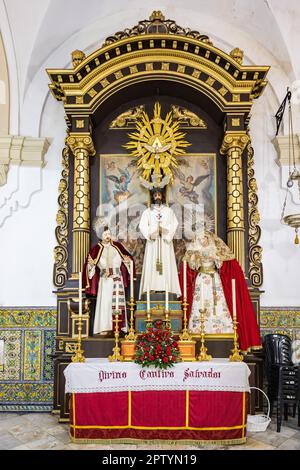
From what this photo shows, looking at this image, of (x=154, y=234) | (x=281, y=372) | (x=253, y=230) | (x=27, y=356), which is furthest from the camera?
(x=253, y=230)

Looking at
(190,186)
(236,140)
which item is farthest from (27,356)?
(236,140)

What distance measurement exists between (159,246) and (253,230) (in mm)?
1681

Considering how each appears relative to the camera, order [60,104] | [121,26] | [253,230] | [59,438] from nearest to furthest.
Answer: [59,438]
[253,230]
[60,104]
[121,26]

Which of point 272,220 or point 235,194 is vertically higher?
point 235,194

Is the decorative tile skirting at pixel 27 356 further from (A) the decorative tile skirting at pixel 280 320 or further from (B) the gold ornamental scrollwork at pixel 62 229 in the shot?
(A) the decorative tile skirting at pixel 280 320

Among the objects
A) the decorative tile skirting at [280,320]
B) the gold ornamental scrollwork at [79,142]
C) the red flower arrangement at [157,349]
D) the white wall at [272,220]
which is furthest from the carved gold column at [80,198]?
the decorative tile skirting at [280,320]

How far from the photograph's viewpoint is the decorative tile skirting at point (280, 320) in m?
7.57

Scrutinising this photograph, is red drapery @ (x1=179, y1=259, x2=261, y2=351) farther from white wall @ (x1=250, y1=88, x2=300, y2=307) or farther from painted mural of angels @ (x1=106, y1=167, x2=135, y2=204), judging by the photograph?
painted mural of angels @ (x1=106, y1=167, x2=135, y2=204)

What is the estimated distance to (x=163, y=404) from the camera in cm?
544

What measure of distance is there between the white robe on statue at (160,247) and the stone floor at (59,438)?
6.80 ft

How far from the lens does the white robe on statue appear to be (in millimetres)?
6906

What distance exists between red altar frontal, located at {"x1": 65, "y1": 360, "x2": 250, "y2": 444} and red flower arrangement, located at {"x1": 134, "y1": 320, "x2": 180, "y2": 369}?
0.32ft

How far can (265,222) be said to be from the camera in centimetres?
788

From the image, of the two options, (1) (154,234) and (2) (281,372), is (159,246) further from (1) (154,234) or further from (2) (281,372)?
(2) (281,372)
